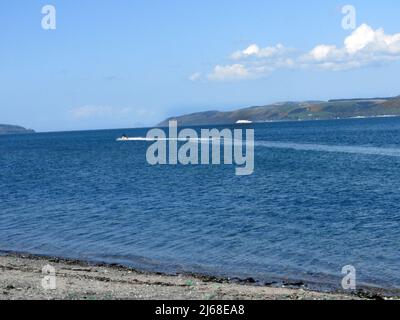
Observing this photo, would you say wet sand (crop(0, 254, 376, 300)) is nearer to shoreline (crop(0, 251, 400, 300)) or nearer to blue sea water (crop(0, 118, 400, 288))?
shoreline (crop(0, 251, 400, 300))

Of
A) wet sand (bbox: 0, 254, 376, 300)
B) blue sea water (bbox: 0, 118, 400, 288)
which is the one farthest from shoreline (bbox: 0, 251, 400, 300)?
blue sea water (bbox: 0, 118, 400, 288)

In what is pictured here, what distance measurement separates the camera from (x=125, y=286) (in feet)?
61.7

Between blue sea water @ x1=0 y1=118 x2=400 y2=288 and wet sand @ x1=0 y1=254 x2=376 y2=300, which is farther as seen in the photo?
blue sea water @ x1=0 y1=118 x2=400 y2=288

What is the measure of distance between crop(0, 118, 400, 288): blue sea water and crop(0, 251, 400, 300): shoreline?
1.41m

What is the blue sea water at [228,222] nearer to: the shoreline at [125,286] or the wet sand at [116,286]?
the shoreline at [125,286]

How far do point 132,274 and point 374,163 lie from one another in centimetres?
4817

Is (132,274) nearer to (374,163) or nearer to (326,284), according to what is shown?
(326,284)

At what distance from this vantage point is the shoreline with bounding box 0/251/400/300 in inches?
640

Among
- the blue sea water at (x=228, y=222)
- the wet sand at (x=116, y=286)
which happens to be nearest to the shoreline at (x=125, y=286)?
the wet sand at (x=116, y=286)

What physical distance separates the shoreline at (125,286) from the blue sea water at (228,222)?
1414 mm

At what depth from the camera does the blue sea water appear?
2422 centimetres

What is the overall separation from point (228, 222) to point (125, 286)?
1512cm

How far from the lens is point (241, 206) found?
130 ft
